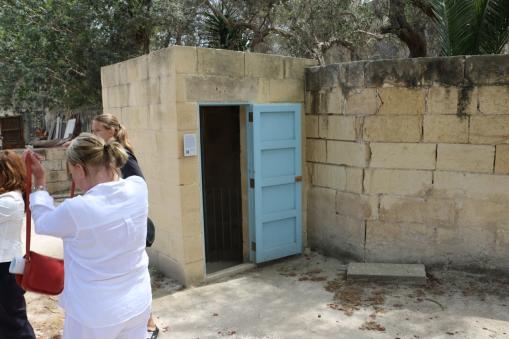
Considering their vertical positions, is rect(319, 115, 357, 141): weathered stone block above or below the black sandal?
above

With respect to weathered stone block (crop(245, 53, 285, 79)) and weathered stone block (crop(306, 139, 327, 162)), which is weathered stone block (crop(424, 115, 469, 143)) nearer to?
weathered stone block (crop(306, 139, 327, 162))

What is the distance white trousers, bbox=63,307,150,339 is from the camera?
1.92 metres

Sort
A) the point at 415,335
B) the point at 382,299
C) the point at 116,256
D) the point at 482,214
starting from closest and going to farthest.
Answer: the point at 116,256 < the point at 415,335 < the point at 382,299 < the point at 482,214

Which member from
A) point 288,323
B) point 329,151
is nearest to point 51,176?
point 329,151

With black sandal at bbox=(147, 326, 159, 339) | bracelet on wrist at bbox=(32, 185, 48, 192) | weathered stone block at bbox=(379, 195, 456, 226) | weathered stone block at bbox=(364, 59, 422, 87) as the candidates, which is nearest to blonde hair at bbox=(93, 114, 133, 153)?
bracelet on wrist at bbox=(32, 185, 48, 192)

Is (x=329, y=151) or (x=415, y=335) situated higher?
(x=329, y=151)

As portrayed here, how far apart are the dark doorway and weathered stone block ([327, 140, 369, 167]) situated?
1432 mm

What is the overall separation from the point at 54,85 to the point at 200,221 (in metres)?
8.58

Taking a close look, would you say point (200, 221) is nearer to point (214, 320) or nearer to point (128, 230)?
point (214, 320)

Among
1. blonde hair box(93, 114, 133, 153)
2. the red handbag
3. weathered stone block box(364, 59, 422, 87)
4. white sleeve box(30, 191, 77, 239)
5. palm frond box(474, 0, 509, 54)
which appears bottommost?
the red handbag

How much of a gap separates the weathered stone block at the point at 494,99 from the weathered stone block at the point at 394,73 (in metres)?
0.67

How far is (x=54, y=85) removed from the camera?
11320 millimetres

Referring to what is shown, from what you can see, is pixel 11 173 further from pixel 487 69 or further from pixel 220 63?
pixel 487 69

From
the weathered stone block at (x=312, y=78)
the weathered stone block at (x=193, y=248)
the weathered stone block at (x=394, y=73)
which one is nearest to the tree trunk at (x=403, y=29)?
the weathered stone block at (x=312, y=78)
